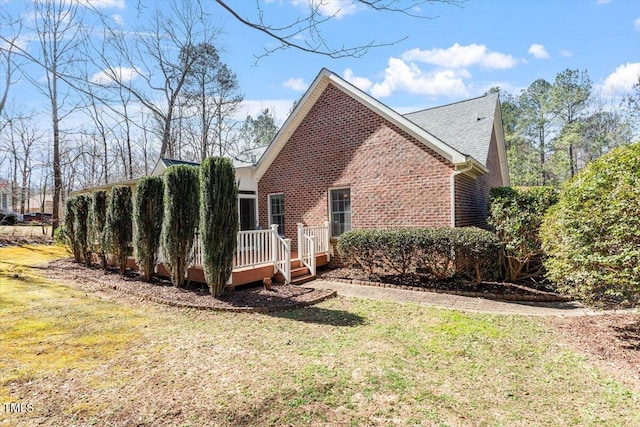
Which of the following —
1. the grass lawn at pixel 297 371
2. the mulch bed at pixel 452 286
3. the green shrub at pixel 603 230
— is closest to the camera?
the grass lawn at pixel 297 371

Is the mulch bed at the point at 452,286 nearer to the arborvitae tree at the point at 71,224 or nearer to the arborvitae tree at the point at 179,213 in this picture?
the arborvitae tree at the point at 179,213

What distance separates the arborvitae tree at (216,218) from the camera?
6828mm

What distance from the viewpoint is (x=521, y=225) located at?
25.2 feet

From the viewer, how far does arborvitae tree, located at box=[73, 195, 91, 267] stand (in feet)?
37.2

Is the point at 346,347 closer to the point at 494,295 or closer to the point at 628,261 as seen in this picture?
the point at 628,261

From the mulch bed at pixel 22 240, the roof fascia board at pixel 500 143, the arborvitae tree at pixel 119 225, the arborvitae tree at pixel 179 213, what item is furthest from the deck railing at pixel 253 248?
the mulch bed at pixel 22 240

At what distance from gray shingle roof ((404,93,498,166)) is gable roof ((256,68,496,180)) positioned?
0.98 ft

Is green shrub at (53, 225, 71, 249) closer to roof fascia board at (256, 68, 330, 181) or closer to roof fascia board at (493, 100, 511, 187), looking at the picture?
roof fascia board at (256, 68, 330, 181)

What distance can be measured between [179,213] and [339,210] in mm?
5260

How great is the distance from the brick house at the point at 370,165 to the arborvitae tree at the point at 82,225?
606cm

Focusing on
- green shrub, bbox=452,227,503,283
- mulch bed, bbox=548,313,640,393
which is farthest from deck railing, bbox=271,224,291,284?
mulch bed, bbox=548,313,640,393

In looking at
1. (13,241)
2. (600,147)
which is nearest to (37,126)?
(13,241)

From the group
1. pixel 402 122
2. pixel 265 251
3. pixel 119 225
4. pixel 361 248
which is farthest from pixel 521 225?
pixel 119 225

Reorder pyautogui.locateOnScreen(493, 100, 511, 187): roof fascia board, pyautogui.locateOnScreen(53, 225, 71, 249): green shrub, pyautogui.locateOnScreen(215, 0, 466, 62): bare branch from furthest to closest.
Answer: pyautogui.locateOnScreen(493, 100, 511, 187): roof fascia board
pyautogui.locateOnScreen(53, 225, 71, 249): green shrub
pyautogui.locateOnScreen(215, 0, 466, 62): bare branch
